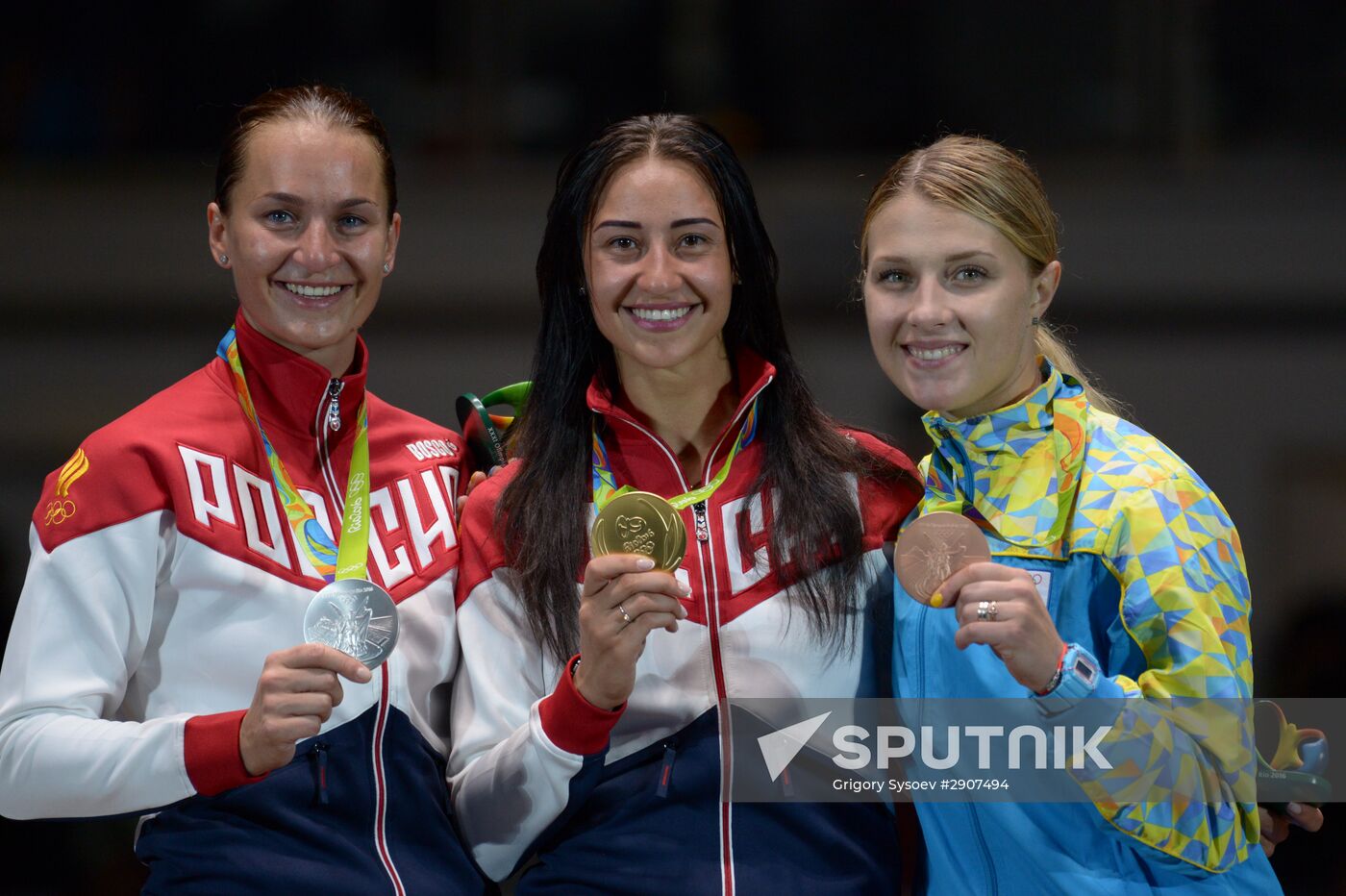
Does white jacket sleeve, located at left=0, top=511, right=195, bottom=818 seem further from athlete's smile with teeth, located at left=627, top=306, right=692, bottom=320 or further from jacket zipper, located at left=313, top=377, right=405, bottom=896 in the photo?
athlete's smile with teeth, located at left=627, top=306, right=692, bottom=320

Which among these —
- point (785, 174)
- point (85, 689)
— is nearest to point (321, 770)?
point (85, 689)

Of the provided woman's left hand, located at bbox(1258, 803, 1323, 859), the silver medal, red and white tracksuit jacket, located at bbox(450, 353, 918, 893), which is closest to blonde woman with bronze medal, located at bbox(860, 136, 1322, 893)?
red and white tracksuit jacket, located at bbox(450, 353, 918, 893)

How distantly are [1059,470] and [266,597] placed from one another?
1.15 meters

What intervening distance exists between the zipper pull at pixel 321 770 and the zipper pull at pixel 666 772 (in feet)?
1.56

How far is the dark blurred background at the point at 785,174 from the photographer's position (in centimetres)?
507

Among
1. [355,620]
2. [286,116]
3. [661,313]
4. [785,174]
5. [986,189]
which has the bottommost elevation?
[355,620]

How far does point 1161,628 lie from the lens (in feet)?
6.09

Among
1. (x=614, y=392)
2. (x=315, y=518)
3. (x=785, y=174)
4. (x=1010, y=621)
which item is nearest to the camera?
(x=1010, y=621)

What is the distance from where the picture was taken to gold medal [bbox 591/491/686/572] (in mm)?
1922

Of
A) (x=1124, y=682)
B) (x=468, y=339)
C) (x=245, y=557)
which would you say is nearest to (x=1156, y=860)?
(x=1124, y=682)

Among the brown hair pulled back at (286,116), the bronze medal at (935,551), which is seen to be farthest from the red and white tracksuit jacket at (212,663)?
the bronze medal at (935,551)

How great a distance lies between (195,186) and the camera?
521 centimetres

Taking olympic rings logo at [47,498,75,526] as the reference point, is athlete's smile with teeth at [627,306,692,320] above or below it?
above

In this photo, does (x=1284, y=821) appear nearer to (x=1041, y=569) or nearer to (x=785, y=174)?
(x=1041, y=569)
